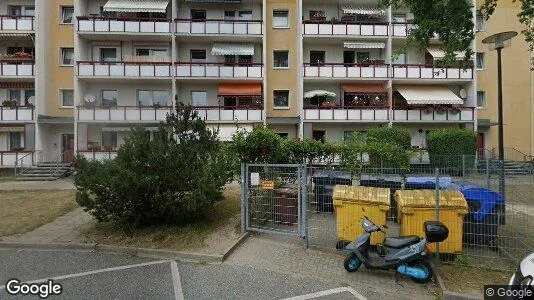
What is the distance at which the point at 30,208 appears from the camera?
10867mm

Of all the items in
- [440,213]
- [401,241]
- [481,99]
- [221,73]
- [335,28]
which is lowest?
[401,241]

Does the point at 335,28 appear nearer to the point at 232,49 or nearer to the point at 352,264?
→ the point at 232,49

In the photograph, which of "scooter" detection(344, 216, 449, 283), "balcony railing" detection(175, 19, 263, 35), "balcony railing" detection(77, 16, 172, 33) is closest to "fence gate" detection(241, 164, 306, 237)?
"scooter" detection(344, 216, 449, 283)

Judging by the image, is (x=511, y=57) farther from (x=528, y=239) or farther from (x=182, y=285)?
(x=182, y=285)

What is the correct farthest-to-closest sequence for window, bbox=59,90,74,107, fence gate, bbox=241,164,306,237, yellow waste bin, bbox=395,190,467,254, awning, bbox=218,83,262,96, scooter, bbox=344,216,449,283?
window, bbox=59,90,74,107 < awning, bbox=218,83,262,96 < fence gate, bbox=241,164,306,237 < yellow waste bin, bbox=395,190,467,254 < scooter, bbox=344,216,449,283

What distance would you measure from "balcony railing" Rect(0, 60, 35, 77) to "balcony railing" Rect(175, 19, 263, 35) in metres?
9.94

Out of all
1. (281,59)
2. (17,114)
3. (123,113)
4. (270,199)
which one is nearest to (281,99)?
(281,59)

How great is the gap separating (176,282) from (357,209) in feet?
11.3

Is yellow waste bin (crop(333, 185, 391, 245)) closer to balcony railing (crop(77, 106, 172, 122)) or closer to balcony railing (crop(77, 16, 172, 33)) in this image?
balcony railing (crop(77, 106, 172, 122))

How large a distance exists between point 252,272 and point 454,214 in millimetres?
3749

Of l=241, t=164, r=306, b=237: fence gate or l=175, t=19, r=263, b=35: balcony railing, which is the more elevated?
l=175, t=19, r=263, b=35: balcony railing

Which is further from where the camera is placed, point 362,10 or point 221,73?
point 362,10

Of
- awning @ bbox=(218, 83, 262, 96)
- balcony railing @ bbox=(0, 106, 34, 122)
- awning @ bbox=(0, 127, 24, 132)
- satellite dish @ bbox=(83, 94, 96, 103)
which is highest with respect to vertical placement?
awning @ bbox=(218, 83, 262, 96)

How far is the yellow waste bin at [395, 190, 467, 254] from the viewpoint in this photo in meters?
6.05
